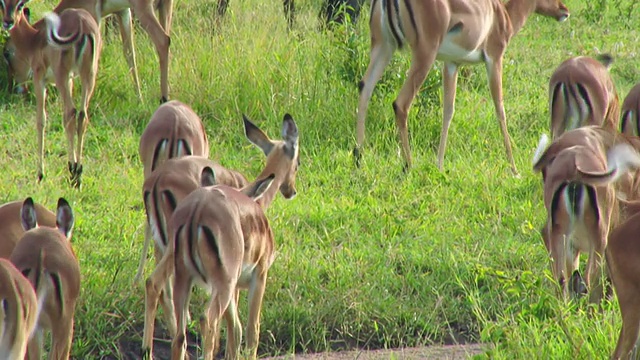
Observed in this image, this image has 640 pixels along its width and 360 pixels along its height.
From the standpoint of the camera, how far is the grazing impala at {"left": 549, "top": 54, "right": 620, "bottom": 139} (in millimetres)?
6734

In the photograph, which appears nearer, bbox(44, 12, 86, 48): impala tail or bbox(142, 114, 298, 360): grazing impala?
bbox(142, 114, 298, 360): grazing impala

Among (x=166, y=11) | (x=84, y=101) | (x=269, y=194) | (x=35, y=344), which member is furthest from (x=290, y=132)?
(x=166, y=11)

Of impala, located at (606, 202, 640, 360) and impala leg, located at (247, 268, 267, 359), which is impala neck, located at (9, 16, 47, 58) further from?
impala, located at (606, 202, 640, 360)

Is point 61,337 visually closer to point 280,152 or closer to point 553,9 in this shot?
point 280,152

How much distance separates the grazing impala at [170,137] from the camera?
578 centimetres

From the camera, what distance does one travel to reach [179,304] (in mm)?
4438

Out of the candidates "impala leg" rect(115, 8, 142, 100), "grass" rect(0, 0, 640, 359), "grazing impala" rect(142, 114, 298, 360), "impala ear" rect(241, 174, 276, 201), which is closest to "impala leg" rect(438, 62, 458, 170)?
"grass" rect(0, 0, 640, 359)

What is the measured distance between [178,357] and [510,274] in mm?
2073

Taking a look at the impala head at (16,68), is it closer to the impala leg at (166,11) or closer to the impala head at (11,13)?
the impala head at (11,13)

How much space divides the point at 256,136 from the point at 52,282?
1.64 m

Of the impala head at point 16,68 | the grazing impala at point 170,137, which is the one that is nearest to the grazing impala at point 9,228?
the grazing impala at point 170,137

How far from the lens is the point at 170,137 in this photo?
5781mm

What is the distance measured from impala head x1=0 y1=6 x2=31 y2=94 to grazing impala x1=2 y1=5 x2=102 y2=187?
75cm

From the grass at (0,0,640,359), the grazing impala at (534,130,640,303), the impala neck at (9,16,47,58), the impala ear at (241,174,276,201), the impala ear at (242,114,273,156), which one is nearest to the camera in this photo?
the impala ear at (241,174,276,201)
